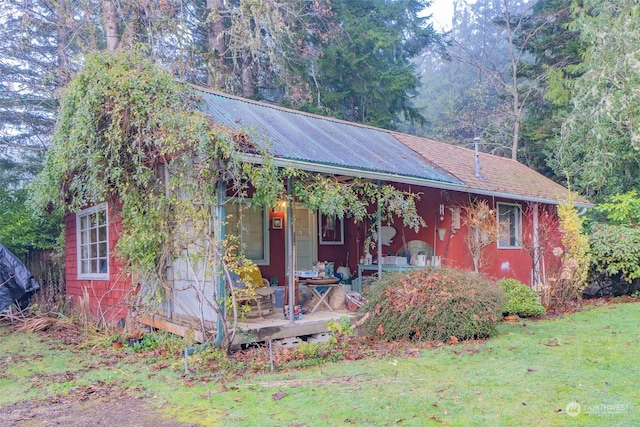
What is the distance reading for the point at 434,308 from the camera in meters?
6.94

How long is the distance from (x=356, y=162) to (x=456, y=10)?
101ft

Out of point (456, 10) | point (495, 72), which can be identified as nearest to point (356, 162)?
point (495, 72)

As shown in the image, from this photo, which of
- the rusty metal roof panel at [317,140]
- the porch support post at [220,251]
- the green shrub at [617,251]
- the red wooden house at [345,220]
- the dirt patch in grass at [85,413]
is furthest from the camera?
the green shrub at [617,251]

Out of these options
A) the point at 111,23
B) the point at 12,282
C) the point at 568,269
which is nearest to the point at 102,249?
the point at 12,282

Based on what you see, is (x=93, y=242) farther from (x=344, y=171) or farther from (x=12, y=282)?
(x=344, y=171)

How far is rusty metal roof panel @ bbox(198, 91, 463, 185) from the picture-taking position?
759 cm

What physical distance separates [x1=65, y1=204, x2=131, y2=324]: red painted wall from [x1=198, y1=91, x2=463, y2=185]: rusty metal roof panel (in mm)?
2641

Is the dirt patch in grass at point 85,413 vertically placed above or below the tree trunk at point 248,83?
below

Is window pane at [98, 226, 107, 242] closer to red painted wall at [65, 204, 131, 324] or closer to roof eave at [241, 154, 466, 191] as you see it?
red painted wall at [65, 204, 131, 324]

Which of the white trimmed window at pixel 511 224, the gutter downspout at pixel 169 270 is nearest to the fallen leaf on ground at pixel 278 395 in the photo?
the gutter downspout at pixel 169 270

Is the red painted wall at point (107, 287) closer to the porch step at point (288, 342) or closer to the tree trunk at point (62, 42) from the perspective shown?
the porch step at point (288, 342)

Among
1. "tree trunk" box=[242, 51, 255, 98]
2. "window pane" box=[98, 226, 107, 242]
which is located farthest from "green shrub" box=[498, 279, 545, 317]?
"tree trunk" box=[242, 51, 255, 98]

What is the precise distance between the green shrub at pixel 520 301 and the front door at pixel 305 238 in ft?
12.6

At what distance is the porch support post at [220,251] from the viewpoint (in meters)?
6.34
